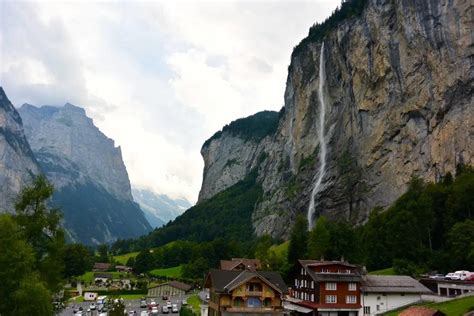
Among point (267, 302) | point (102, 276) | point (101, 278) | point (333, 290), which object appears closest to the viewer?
point (267, 302)

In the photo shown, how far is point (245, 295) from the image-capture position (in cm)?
6425

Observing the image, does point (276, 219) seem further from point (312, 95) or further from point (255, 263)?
point (255, 263)

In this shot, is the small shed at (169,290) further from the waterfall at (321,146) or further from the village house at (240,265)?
the waterfall at (321,146)

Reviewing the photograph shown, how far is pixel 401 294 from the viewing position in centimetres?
6638

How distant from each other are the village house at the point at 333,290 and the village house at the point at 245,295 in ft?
19.0

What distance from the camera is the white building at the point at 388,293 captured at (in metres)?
66.1

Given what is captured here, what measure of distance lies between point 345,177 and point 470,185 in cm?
6200

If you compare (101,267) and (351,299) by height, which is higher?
(101,267)

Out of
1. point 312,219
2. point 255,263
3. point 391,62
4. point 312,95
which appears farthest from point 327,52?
point 255,263

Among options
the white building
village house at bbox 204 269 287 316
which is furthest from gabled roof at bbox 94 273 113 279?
the white building

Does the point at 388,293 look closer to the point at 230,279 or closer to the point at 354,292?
the point at 354,292

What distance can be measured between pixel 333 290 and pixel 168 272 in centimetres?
11239

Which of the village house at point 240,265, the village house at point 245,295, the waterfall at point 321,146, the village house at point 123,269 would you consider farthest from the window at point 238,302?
the village house at point 123,269

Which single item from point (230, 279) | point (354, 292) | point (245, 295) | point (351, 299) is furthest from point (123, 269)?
point (354, 292)
